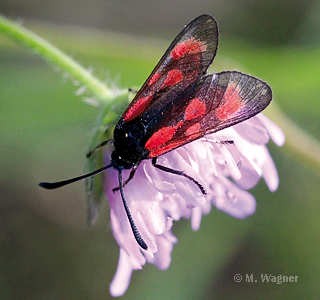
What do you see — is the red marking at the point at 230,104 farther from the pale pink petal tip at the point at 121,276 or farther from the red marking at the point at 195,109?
the pale pink petal tip at the point at 121,276

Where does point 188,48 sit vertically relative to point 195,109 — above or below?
above

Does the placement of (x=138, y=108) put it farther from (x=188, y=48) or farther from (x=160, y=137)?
(x=188, y=48)

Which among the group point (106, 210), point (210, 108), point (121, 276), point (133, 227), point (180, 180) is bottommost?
point (106, 210)

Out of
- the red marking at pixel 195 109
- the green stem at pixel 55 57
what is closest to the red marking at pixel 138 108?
the red marking at pixel 195 109

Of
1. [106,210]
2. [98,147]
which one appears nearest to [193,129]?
[98,147]

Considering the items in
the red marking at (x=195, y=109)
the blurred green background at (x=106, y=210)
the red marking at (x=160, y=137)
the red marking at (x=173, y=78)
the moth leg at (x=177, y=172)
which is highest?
the red marking at (x=173, y=78)

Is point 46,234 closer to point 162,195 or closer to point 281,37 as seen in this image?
point 162,195
